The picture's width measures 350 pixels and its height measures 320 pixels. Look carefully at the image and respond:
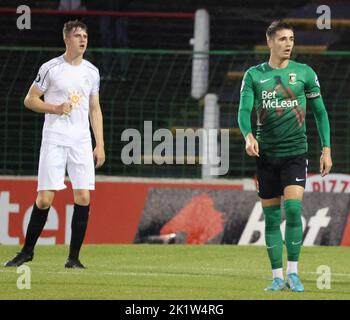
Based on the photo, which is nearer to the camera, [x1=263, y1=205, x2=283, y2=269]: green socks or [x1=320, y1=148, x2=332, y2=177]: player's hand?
[x1=320, y1=148, x2=332, y2=177]: player's hand

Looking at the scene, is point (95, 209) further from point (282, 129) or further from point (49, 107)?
point (282, 129)

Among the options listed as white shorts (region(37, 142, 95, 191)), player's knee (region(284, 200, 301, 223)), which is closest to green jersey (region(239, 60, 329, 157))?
player's knee (region(284, 200, 301, 223))

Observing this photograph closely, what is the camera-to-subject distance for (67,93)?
11852mm

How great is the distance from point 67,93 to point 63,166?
638mm

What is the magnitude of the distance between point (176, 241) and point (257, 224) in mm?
920

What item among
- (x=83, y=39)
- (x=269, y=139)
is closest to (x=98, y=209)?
(x=83, y=39)

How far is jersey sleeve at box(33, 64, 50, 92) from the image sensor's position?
11812 millimetres

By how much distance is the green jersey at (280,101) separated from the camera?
404 inches

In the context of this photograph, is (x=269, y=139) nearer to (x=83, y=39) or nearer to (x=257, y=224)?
(x=83, y=39)

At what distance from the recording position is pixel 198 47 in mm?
17688
